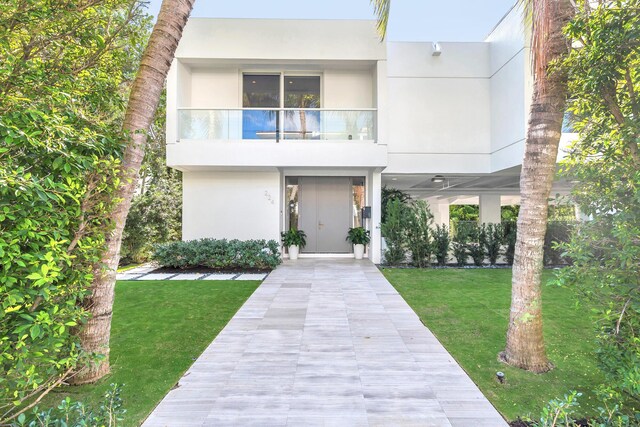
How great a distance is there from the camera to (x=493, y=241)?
431 inches

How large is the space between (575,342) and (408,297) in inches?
111

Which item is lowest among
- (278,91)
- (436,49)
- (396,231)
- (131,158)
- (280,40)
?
(396,231)

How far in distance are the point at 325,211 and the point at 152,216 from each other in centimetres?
655

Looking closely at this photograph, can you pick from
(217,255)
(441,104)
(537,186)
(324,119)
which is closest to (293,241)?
(217,255)

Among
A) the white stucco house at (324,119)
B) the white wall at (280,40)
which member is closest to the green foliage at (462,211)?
the white stucco house at (324,119)

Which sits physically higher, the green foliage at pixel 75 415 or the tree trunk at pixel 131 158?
the tree trunk at pixel 131 158

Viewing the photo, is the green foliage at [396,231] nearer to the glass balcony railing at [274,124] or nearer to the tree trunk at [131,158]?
the glass balcony railing at [274,124]

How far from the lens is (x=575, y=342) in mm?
4508

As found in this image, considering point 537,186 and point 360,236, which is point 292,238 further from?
point 537,186

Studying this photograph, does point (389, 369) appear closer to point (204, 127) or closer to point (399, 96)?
point (204, 127)

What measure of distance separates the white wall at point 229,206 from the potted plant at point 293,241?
0.53 m

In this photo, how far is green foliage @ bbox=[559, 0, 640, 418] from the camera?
2424mm

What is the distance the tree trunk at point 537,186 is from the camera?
352 centimetres

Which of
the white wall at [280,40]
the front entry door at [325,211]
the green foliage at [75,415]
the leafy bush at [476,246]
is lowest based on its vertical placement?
the green foliage at [75,415]
